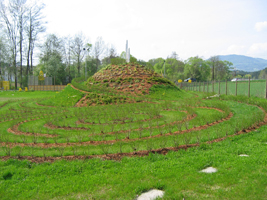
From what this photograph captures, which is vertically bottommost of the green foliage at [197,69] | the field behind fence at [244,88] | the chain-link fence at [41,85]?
the field behind fence at [244,88]

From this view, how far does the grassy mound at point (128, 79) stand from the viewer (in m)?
20.5

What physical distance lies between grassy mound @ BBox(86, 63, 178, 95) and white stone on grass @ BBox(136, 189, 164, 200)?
53.6 ft

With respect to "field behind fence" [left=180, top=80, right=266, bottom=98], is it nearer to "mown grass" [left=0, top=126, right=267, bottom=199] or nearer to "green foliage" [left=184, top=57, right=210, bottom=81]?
"mown grass" [left=0, top=126, right=267, bottom=199]

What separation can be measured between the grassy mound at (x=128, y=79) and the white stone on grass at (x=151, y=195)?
1633 cm

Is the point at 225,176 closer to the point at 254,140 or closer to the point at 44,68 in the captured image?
the point at 254,140

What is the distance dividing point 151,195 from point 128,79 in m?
19.0

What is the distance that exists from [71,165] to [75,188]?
1055mm

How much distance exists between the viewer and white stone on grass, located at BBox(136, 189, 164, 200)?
3227mm

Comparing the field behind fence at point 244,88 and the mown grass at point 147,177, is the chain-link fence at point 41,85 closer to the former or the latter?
the field behind fence at point 244,88

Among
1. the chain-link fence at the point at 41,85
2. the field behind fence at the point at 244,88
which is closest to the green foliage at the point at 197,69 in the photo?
the field behind fence at the point at 244,88

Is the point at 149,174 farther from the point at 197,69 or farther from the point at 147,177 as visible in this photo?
the point at 197,69

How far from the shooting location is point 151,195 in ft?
10.8

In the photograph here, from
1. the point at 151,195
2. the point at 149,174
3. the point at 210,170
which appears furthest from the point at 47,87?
the point at 151,195

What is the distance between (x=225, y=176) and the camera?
3.72 meters
